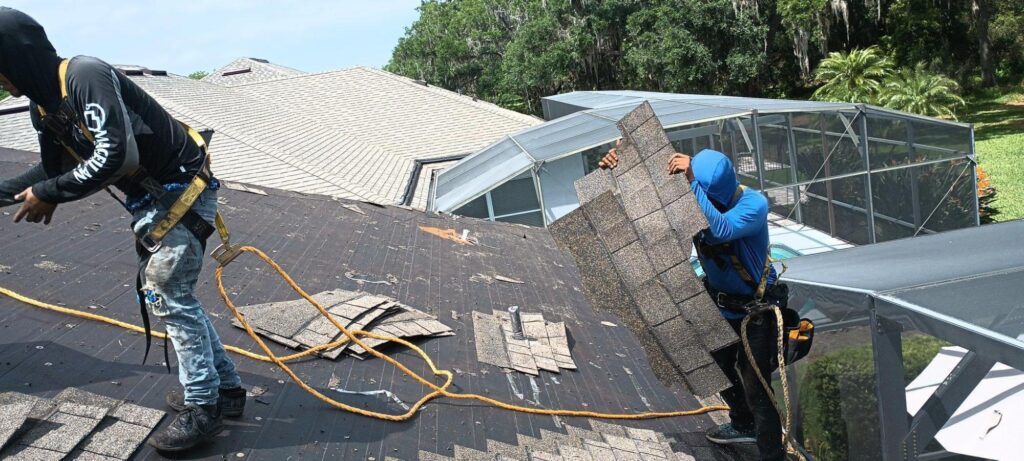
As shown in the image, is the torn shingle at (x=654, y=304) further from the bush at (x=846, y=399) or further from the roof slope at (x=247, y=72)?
the roof slope at (x=247, y=72)

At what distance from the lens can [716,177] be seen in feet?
14.0

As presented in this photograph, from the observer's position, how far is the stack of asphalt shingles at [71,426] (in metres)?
3.23

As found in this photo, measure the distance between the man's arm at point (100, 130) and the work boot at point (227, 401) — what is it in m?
1.05

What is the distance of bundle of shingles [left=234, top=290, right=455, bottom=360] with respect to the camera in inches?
189

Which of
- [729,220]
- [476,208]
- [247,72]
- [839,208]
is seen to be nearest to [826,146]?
[839,208]

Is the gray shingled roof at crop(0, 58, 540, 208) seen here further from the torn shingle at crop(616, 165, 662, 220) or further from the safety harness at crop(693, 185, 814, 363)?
the safety harness at crop(693, 185, 814, 363)

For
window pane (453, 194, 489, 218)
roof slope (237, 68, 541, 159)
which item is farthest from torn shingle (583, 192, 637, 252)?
roof slope (237, 68, 541, 159)

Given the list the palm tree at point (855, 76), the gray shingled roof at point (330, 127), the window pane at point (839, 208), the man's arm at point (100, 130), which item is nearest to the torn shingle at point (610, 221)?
the man's arm at point (100, 130)

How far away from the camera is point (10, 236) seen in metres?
5.82

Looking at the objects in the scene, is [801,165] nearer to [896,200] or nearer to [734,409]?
[896,200]

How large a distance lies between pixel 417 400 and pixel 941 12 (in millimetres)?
42895

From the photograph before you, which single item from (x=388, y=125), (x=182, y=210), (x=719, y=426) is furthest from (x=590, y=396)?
(x=388, y=125)

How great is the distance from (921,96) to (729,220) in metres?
Result: 28.6

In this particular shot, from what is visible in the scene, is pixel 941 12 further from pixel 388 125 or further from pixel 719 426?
pixel 719 426
